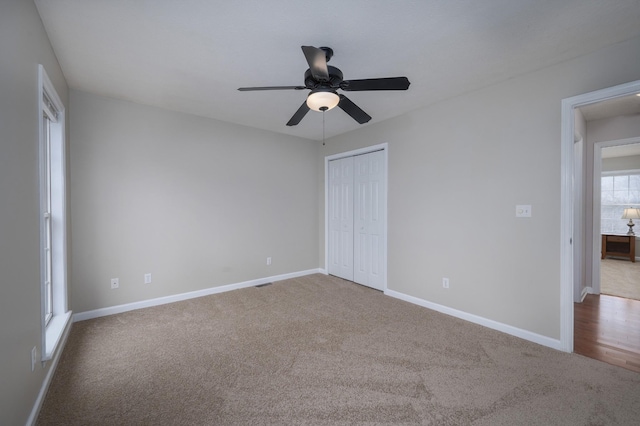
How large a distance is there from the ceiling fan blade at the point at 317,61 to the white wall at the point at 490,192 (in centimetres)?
196

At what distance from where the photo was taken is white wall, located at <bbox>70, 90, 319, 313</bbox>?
301 centimetres

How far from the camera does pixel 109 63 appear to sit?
2381 millimetres

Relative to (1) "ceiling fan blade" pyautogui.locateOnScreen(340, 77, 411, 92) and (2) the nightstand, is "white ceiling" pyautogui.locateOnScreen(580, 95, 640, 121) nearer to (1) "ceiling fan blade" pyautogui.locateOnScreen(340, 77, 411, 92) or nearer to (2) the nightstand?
(1) "ceiling fan blade" pyautogui.locateOnScreen(340, 77, 411, 92)

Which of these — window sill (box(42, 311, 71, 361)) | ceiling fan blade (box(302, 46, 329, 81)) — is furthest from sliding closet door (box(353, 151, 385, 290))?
window sill (box(42, 311, 71, 361))

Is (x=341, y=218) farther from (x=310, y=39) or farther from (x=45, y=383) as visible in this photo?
(x=45, y=383)

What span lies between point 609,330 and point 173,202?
5128 mm

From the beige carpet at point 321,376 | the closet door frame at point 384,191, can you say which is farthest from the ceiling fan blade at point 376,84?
the beige carpet at point 321,376

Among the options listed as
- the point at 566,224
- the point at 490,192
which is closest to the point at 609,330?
the point at 566,224

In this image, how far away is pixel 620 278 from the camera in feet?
15.1

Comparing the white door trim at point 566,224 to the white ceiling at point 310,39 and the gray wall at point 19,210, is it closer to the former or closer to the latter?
the white ceiling at point 310,39

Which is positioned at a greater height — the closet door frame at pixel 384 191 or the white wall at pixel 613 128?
the white wall at pixel 613 128

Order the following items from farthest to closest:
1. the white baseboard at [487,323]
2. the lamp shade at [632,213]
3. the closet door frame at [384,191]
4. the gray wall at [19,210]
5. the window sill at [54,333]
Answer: the lamp shade at [632,213]
the closet door frame at [384,191]
the white baseboard at [487,323]
the window sill at [54,333]
the gray wall at [19,210]

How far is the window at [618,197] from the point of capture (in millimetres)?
6137

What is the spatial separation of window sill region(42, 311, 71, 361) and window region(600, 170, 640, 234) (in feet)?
32.4
